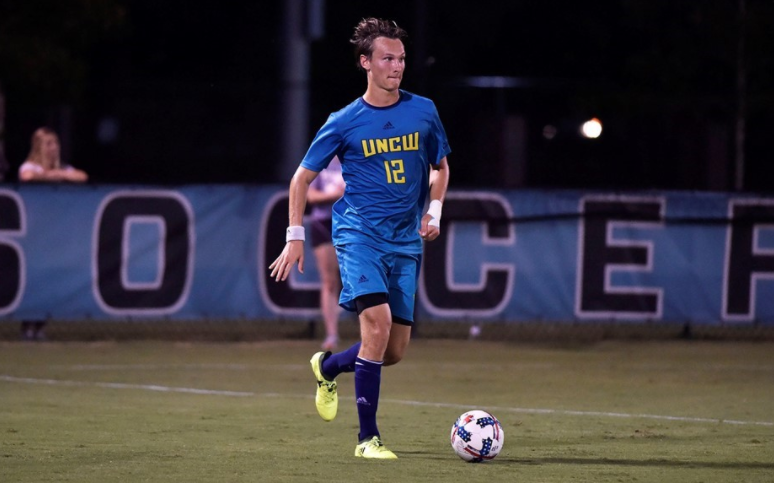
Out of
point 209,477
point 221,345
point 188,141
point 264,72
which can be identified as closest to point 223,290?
point 221,345

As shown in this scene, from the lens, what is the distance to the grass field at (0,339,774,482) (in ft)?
27.2

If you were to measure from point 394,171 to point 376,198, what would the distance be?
19 centimetres

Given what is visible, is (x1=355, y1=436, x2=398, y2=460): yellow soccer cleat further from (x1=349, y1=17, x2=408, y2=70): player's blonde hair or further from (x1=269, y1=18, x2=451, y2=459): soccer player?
(x1=349, y1=17, x2=408, y2=70): player's blonde hair

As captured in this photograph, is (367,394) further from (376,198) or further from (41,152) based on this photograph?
(41,152)

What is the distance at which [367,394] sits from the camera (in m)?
8.77

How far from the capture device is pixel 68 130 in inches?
840

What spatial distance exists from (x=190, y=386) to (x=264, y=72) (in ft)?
78.4

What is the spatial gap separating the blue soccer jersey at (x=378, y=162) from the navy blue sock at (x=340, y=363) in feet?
2.36

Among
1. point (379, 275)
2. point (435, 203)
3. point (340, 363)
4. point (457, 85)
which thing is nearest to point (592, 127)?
point (457, 85)

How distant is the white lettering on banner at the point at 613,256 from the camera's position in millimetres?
16688

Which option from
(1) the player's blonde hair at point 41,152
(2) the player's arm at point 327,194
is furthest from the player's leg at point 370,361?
(1) the player's blonde hair at point 41,152

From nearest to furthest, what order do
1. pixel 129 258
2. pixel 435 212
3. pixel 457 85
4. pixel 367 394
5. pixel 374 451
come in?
pixel 374 451 < pixel 367 394 < pixel 435 212 < pixel 129 258 < pixel 457 85

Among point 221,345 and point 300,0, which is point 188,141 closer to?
point 300,0

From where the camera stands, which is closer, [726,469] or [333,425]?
[726,469]
